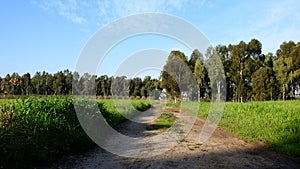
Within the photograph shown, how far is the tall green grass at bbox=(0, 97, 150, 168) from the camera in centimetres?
557

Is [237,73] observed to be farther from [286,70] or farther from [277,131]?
[277,131]

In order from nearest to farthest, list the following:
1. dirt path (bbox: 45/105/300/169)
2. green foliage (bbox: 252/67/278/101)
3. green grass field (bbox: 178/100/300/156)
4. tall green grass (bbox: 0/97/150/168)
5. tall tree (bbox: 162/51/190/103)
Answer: tall green grass (bbox: 0/97/150/168)
dirt path (bbox: 45/105/300/169)
green grass field (bbox: 178/100/300/156)
tall tree (bbox: 162/51/190/103)
green foliage (bbox: 252/67/278/101)

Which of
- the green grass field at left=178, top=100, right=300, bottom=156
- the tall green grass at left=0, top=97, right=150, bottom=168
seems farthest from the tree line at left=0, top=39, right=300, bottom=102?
the tall green grass at left=0, top=97, right=150, bottom=168

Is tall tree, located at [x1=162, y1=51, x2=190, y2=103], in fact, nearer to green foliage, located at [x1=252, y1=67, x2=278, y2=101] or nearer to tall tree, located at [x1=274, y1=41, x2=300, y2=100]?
green foliage, located at [x1=252, y1=67, x2=278, y2=101]

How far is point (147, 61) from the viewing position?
760 inches

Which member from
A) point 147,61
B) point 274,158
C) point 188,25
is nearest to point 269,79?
point 147,61

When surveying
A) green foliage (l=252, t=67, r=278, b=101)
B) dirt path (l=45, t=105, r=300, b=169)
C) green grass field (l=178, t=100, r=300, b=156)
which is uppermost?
green foliage (l=252, t=67, r=278, b=101)

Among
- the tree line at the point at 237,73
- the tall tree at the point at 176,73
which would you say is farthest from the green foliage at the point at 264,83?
the tall tree at the point at 176,73

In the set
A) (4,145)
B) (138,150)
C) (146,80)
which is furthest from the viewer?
(146,80)

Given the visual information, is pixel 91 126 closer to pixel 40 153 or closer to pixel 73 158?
pixel 73 158

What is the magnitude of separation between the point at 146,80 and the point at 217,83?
158 ft

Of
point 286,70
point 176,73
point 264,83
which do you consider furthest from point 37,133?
point 264,83

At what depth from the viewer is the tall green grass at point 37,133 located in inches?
219

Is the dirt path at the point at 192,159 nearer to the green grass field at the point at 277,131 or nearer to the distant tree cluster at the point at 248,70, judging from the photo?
the green grass field at the point at 277,131
